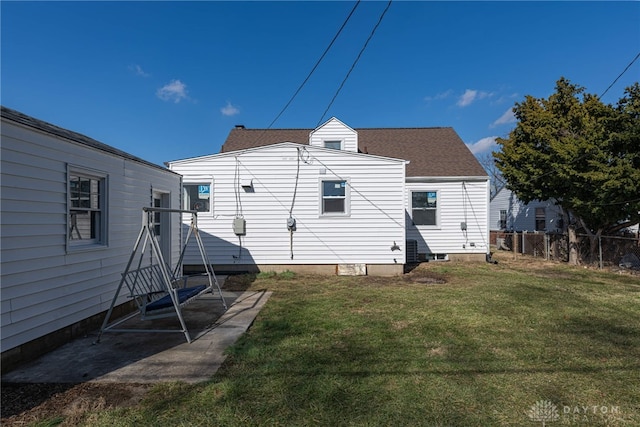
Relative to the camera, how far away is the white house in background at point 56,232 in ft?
11.2

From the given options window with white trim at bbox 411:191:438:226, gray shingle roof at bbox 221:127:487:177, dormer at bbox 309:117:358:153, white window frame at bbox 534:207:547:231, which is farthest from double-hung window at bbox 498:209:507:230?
dormer at bbox 309:117:358:153

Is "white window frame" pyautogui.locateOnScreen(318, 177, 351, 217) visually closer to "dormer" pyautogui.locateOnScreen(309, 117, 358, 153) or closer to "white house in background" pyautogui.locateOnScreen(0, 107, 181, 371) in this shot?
"dormer" pyautogui.locateOnScreen(309, 117, 358, 153)

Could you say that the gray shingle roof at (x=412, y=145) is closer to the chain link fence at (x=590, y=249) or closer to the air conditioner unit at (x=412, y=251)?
the air conditioner unit at (x=412, y=251)

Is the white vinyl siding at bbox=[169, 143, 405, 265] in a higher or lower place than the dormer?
lower

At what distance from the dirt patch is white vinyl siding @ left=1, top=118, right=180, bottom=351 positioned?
75cm

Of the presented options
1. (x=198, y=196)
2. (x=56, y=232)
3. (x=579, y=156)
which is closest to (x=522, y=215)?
(x=579, y=156)

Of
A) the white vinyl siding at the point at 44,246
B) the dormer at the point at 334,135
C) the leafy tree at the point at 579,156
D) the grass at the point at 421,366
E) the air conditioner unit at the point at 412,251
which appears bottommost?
the grass at the point at 421,366

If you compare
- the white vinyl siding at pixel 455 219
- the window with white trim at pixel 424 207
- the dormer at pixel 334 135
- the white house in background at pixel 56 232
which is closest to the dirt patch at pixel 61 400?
the white house in background at pixel 56 232

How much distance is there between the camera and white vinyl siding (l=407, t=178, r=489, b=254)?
1195 centimetres

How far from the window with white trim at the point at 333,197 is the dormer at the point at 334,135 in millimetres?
4327

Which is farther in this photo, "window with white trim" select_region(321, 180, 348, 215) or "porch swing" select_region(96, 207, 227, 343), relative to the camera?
"window with white trim" select_region(321, 180, 348, 215)

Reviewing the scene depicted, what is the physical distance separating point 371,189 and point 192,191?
5.49 meters

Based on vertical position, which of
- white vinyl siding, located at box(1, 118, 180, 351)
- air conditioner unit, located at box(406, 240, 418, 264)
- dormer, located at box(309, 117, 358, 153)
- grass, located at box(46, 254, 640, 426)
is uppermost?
dormer, located at box(309, 117, 358, 153)

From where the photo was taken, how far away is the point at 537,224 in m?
17.3
